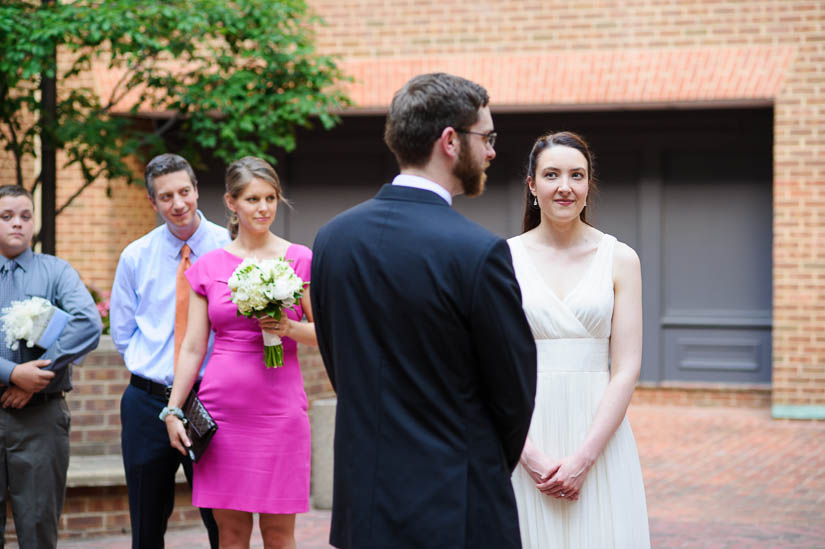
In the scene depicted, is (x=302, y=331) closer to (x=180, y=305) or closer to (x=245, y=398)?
(x=245, y=398)

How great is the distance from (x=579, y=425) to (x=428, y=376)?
1160mm

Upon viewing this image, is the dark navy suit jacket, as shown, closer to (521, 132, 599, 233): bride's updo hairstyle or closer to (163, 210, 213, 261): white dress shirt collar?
(521, 132, 599, 233): bride's updo hairstyle

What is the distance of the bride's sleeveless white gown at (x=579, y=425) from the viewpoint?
3410 mm

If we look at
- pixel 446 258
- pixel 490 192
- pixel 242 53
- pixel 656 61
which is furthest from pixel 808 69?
→ pixel 446 258

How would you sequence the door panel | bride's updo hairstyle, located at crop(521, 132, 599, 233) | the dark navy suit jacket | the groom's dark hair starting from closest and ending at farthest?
the dark navy suit jacket → the groom's dark hair → bride's updo hairstyle, located at crop(521, 132, 599, 233) → the door panel

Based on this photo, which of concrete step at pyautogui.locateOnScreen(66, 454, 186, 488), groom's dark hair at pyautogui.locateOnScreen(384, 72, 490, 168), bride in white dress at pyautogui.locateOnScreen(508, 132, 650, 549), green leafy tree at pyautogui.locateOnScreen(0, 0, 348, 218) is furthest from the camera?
green leafy tree at pyautogui.locateOnScreen(0, 0, 348, 218)

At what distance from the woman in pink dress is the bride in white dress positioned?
1.08 metres

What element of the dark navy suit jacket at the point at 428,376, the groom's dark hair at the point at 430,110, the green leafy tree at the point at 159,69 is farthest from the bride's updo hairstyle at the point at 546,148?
the green leafy tree at the point at 159,69

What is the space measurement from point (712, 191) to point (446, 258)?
10123mm

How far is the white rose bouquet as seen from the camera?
462 centimetres

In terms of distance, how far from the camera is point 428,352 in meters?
2.46

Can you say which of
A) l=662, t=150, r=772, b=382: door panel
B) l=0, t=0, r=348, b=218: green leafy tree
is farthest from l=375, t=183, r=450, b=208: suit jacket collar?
l=662, t=150, r=772, b=382: door panel

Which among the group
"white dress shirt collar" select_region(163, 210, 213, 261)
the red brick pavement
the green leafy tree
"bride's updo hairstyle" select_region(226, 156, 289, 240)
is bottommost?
the red brick pavement

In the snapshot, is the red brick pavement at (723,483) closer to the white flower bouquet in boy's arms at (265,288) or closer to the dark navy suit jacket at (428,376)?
the white flower bouquet in boy's arms at (265,288)
